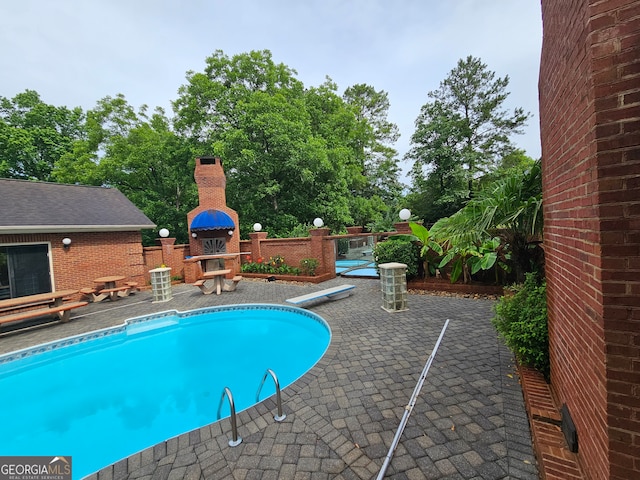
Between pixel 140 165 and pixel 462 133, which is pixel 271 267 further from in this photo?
pixel 462 133

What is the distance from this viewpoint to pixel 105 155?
20.6 meters

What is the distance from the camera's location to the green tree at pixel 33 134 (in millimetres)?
21859

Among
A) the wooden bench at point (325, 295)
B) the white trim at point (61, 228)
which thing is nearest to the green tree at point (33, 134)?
the white trim at point (61, 228)

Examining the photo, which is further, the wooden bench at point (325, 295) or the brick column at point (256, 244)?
the brick column at point (256, 244)

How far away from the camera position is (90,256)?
11.4 meters

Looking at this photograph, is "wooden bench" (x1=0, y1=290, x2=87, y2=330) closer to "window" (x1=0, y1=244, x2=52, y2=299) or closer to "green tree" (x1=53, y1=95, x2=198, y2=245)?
"window" (x1=0, y1=244, x2=52, y2=299)

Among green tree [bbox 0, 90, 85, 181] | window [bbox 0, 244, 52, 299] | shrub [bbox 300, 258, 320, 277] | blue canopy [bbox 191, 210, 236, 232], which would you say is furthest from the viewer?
green tree [bbox 0, 90, 85, 181]

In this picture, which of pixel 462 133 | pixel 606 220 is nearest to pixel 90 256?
pixel 606 220

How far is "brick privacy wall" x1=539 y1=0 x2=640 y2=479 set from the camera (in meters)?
1.46

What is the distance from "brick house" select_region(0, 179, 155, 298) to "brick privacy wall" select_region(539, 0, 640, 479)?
14087 mm

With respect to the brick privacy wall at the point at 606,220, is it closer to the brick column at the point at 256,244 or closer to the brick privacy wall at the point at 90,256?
the brick column at the point at 256,244

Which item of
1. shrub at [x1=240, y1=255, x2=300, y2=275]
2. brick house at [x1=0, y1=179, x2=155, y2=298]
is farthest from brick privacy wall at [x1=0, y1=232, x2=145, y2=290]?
shrub at [x1=240, y1=255, x2=300, y2=275]

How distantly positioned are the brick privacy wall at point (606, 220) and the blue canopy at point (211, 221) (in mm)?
14526

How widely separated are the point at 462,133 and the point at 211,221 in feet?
63.7
